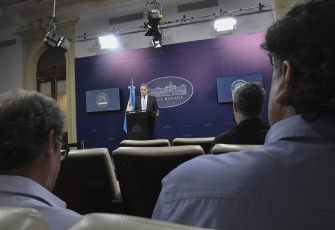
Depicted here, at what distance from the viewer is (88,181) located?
1443 millimetres

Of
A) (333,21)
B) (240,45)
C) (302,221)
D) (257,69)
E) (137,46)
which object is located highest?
(137,46)

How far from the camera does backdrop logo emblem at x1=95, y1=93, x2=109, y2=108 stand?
6.05m

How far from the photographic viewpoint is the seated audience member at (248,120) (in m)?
1.51

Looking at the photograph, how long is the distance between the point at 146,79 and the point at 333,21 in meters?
5.50

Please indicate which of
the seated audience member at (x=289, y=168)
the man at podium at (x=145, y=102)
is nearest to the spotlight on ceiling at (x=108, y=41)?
the man at podium at (x=145, y=102)

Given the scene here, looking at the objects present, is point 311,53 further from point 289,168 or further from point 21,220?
point 21,220

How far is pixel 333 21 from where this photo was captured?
502 millimetres

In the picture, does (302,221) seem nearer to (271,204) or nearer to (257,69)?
(271,204)

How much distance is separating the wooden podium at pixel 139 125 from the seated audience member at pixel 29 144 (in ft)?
12.6

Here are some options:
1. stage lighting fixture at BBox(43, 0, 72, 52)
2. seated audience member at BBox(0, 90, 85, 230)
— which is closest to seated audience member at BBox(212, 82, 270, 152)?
seated audience member at BBox(0, 90, 85, 230)

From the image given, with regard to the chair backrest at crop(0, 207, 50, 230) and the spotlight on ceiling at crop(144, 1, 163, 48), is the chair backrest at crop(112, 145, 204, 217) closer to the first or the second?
the chair backrest at crop(0, 207, 50, 230)

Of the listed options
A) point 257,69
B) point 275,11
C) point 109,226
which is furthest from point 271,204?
point 275,11

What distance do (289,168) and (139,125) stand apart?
14.4ft

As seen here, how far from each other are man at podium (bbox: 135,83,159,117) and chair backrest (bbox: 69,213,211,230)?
5.05 metres
